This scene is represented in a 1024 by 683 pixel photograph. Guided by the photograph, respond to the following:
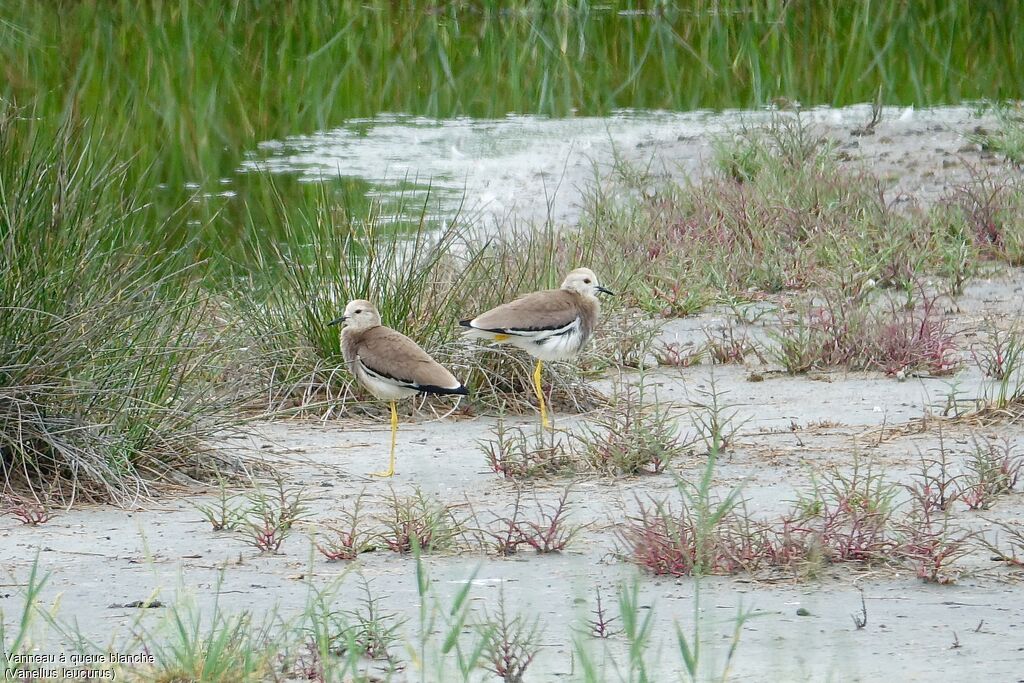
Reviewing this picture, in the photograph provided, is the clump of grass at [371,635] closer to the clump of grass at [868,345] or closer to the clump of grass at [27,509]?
the clump of grass at [27,509]

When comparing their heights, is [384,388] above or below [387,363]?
below

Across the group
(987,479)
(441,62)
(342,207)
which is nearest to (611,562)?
(987,479)

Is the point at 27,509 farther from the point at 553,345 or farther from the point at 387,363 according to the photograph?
the point at 553,345

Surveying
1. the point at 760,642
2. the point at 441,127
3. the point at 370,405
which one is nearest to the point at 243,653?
the point at 760,642

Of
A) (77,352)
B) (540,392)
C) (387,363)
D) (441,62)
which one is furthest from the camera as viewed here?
(441,62)

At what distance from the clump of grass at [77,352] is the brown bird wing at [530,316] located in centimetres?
125

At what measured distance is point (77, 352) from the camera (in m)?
5.91

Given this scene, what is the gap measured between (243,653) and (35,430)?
7.99 ft

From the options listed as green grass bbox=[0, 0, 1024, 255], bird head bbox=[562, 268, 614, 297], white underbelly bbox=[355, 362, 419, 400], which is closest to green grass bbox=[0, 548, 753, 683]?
white underbelly bbox=[355, 362, 419, 400]

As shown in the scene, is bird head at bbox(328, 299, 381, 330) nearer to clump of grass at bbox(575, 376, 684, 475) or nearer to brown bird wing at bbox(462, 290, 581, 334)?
brown bird wing at bbox(462, 290, 581, 334)

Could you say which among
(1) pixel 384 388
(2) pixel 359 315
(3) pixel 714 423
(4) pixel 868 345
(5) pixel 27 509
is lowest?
(4) pixel 868 345

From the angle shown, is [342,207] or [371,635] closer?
[371,635]

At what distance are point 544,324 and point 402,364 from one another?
2.53 ft

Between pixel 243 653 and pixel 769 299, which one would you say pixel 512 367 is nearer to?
pixel 769 299
